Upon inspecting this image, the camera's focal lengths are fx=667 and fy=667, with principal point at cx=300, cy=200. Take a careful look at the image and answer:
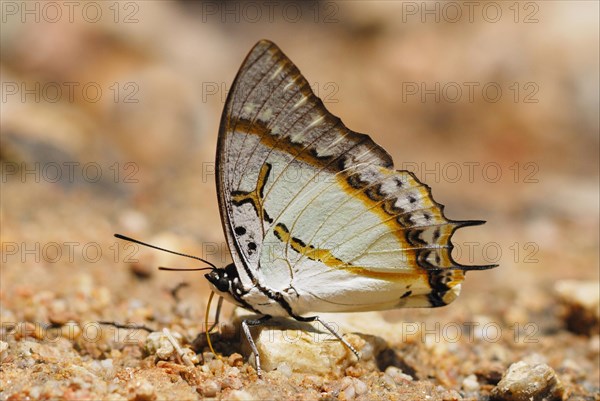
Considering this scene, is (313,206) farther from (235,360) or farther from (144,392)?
(144,392)

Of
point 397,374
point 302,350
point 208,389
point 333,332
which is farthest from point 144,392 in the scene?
point 397,374

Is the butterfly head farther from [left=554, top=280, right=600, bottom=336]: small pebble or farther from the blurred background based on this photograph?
[left=554, top=280, right=600, bottom=336]: small pebble

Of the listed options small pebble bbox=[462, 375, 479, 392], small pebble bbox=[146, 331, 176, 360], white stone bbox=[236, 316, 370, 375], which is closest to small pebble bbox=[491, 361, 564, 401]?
small pebble bbox=[462, 375, 479, 392]

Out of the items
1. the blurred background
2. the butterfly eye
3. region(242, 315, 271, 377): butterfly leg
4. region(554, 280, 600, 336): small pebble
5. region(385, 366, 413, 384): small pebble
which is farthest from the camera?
the blurred background

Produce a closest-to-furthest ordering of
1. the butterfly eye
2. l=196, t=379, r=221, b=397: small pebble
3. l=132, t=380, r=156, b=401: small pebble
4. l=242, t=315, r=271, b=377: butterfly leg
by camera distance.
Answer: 1. l=132, t=380, r=156, b=401: small pebble
2. l=196, t=379, r=221, b=397: small pebble
3. l=242, t=315, r=271, b=377: butterfly leg
4. the butterfly eye

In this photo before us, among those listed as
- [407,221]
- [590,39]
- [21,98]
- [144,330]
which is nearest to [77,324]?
[144,330]

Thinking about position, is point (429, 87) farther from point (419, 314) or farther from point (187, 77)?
point (419, 314)

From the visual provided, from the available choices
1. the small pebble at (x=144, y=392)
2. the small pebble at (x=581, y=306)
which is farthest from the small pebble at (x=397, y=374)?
the small pebble at (x=581, y=306)
